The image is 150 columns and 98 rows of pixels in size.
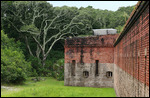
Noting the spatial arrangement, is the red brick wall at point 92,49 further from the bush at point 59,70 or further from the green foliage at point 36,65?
the green foliage at point 36,65

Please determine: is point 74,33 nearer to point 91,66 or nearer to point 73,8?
point 73,8

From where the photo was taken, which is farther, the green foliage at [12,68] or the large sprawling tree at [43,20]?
the large sprawling tree at [43,20]

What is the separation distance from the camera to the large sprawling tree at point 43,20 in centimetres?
2656

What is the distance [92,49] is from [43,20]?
37.0ft

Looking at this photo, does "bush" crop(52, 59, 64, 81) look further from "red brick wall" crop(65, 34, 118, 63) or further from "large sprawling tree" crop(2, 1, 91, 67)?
"red brick wall" crop(65, 34, 118, 63)

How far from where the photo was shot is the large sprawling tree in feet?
87.1

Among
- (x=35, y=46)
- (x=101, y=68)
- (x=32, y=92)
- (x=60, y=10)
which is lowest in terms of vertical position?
(x=32, y=92)

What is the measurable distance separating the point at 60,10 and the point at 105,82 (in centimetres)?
1328

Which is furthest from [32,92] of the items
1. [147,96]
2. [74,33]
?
[74,33]

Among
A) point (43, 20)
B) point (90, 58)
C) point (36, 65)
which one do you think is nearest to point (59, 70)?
point (36, 65)

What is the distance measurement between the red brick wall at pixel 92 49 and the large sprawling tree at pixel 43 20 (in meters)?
7.93

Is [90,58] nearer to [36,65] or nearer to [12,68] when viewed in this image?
[12,68]

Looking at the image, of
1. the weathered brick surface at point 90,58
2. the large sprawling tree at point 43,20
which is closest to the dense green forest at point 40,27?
the large sprawling tree at point 43,20

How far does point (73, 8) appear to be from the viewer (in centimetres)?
2930
